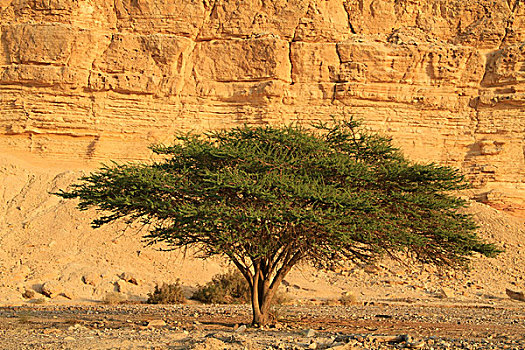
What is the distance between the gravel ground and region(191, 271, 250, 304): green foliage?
12.5ft

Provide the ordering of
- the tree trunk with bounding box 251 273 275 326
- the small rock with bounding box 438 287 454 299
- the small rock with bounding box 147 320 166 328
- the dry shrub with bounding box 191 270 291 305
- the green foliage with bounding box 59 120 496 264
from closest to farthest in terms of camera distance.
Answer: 1. the green foliage with bounding box 59 120 496 264
2. the tree trunk with bounding box 251 273 275 326
3. the small rock with bounding box 147 320 166 328
4. the dry shrub with bounding box 191 270 291 305
5. the small rock with bounding box 438 287 454 299

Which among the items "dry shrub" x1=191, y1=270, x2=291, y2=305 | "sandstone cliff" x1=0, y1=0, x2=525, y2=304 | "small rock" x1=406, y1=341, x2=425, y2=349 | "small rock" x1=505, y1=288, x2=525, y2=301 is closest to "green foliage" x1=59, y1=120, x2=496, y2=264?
"small rock" x1=406, y1=341, x2=425, y2=349

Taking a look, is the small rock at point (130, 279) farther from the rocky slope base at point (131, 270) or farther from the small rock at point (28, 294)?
the small rock at point (28, 294)

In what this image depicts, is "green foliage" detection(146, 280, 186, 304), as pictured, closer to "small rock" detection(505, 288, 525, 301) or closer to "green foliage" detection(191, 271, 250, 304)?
"green foliage" detection(191, 271, 250, 304)

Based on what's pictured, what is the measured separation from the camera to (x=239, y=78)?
133 feet

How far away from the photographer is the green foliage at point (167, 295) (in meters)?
24.8

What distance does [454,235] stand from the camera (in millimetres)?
14523

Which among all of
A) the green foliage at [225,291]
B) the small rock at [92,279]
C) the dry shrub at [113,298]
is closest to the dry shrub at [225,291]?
the green foliage at [225,291]

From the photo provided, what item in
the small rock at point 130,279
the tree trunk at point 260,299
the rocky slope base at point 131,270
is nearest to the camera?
the tree trunk at point 260,299

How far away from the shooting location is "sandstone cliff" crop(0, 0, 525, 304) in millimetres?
39375

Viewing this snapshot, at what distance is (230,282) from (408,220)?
13.4 m

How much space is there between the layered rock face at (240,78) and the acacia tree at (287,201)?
23.6m

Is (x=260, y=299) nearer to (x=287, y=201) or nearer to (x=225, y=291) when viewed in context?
(x=287, y=201)

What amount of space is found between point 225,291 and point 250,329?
11.7 meters
